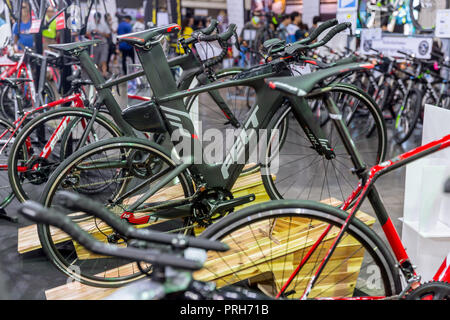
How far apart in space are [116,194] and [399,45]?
503 cm

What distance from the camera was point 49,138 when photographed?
3271 mm

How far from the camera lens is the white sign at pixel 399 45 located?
5.95 metres

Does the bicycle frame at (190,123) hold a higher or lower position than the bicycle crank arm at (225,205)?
higher

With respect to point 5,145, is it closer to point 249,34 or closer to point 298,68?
Result: point 298,68

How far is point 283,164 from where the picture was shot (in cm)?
427

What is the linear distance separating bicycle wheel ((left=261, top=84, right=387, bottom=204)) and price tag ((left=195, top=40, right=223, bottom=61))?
0.61m

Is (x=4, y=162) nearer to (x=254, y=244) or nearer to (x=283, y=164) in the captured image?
(x=254, y=244)

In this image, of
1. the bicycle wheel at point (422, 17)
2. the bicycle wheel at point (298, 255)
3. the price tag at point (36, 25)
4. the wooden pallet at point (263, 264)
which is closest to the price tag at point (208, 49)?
the bicycle wheel at point (298, 255)

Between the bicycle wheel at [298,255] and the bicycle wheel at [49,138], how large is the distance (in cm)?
135

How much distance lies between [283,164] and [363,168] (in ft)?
9.13

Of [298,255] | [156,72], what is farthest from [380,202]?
[156,72]

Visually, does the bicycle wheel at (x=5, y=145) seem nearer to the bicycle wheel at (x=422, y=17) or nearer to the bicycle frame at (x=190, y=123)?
the bicycle frame at (x=190, y=123)

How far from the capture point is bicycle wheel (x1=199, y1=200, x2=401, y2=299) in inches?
56.4
